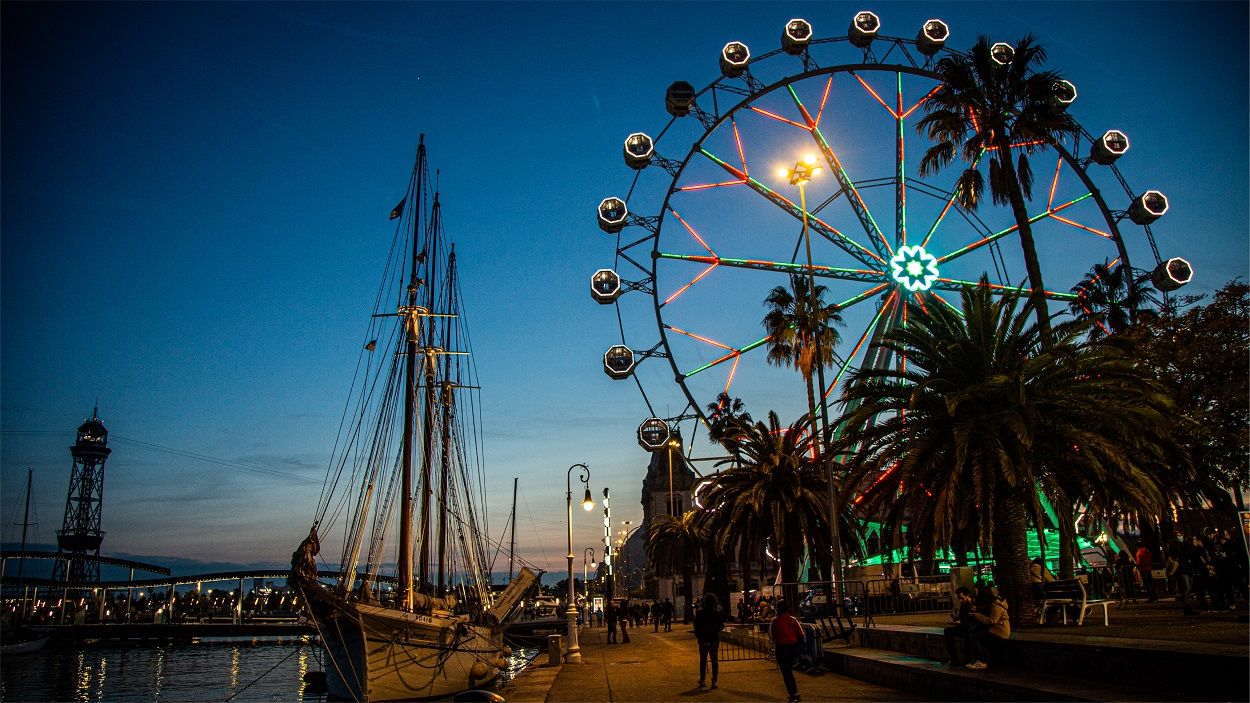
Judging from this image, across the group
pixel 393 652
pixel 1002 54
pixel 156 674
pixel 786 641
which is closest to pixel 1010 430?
pixel 786 641

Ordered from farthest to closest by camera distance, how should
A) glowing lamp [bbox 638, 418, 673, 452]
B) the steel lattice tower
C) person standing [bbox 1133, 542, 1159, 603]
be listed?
1. the steel lattice tower
2. glowing lamp [bbox 638, 418, 673, 452]
3. person standing [bbox 1133, 542, 1159, 603]

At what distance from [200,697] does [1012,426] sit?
1496 inches

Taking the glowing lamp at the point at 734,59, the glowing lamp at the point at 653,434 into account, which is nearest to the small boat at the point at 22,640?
the glowing lamp at the point at 653,434

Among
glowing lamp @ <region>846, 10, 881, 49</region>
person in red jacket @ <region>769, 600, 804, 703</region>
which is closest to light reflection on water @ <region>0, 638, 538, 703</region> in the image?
person in red jacket @ <region>769, 600, 804, 703</region>

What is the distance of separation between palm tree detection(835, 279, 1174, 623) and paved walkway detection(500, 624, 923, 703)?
4.48m

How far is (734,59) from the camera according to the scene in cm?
3506

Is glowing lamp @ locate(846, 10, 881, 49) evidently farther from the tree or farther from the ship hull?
the ship hull

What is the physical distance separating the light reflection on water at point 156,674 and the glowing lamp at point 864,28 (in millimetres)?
34152

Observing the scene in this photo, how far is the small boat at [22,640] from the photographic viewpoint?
64375mm

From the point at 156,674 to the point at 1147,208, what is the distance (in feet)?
205

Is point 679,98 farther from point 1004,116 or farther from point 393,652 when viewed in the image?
point 393,652

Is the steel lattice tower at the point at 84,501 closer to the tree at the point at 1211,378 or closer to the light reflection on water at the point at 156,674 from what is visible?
the light reflection on water at the point at 156,674

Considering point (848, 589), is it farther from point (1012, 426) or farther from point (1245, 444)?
point (1012, 426)

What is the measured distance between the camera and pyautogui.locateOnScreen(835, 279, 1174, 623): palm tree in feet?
53.1
